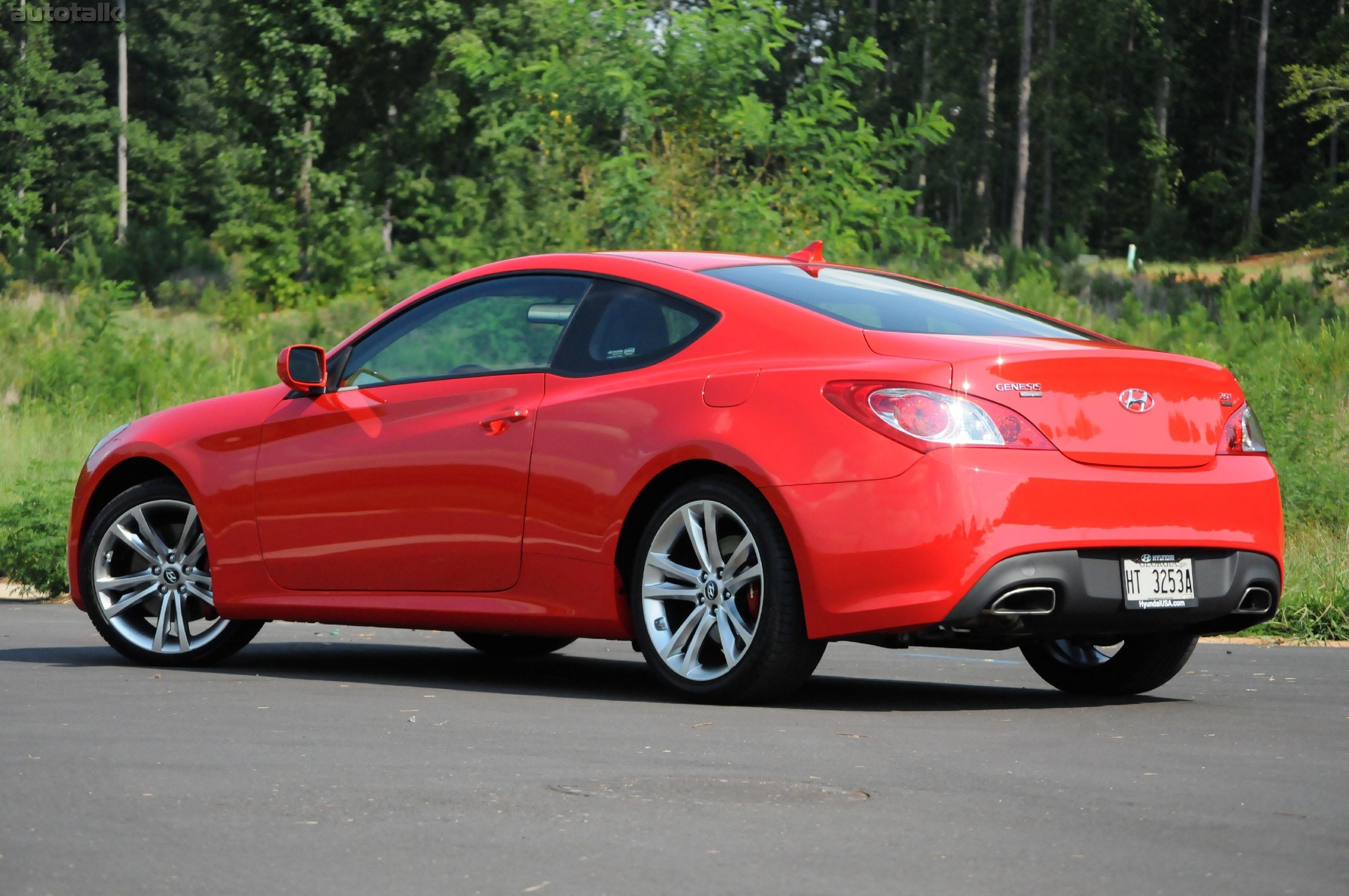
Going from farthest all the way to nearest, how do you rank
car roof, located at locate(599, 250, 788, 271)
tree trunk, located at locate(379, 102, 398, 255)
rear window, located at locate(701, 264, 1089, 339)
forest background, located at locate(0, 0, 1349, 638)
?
1. tree trunk, located at locate(379, 102, 398, 255)
2. forest background, located at locate(0, 0, 1349, 638)
3. car roof, located at locate(599, 250, 788, 271)
4. rear window, located at locate(701, 264, 1089, 339)

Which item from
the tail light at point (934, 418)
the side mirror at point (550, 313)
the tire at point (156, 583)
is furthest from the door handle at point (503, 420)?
the tire at point (156, 583)

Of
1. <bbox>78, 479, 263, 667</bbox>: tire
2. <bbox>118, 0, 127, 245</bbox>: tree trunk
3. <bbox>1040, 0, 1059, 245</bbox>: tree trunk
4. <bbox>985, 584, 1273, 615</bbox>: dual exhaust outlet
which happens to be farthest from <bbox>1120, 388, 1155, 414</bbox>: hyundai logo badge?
<bbox>1040, 0, 1059, 245</bbox>: tree trunk

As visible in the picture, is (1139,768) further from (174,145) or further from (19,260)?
(174,145)

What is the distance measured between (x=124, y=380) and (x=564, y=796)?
59.6 ft

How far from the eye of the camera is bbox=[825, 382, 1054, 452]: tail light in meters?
5.61

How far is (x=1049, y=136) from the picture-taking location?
Result: 238ft

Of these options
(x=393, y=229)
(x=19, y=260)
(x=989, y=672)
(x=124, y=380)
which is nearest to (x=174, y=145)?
(x=393, y=229)

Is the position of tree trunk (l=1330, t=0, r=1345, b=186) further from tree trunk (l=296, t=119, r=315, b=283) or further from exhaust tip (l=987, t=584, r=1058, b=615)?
exhaust tip (l=987, t=584, r=1058, b=615)

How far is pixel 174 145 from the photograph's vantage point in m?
70.5

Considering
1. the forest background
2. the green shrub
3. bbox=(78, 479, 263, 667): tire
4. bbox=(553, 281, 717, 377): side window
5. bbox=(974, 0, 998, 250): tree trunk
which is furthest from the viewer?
bbox=(974, 0, 998, 250): tree trunk

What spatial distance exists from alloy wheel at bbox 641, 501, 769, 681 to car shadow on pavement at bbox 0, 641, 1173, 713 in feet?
0.86

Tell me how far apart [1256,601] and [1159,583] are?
52cm

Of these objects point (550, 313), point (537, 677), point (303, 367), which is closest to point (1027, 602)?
point (550, 313)

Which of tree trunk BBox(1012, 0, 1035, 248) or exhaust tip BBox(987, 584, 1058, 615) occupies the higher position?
tree trunk BBox(1012, 0, 1035, 248)
